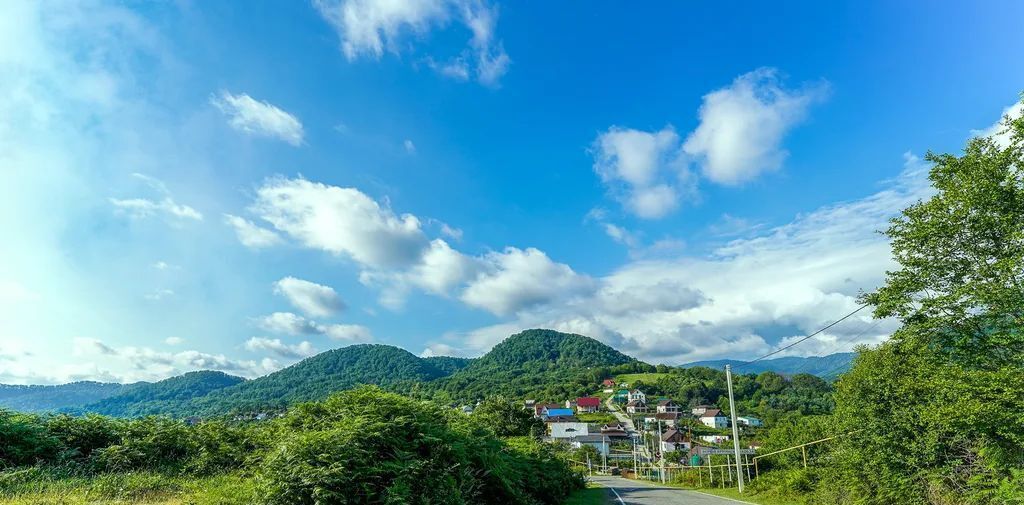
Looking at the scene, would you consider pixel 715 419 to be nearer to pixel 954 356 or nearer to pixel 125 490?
pixel 954 356

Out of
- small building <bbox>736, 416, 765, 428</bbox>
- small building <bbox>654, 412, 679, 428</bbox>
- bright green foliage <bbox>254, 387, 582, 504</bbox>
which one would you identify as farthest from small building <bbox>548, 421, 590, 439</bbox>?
bright green foliage <bbox>254, 387, 582, 504</bbox>

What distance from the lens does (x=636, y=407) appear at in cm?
12550

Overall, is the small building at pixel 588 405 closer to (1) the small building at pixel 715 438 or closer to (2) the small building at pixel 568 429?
(2) the small building at pixel 568 429

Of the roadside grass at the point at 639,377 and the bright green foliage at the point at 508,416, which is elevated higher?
Result: the roadside grass at the point at 639,377

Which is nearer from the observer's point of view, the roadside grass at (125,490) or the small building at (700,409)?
the roadside grass at (125,490)

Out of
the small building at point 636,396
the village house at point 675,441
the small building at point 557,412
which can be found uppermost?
the small building at point 636,396

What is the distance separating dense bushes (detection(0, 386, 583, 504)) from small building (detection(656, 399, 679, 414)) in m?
116

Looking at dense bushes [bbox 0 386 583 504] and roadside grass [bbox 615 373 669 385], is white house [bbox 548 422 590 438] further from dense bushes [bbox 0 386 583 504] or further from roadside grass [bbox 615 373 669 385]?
dense bushes [bbox 0 386 583 504]

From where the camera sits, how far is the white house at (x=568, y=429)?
300 ft

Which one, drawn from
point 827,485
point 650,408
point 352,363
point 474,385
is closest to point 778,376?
point 650,408

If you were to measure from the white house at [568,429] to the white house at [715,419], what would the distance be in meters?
36.8

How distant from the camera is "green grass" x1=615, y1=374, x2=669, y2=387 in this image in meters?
156

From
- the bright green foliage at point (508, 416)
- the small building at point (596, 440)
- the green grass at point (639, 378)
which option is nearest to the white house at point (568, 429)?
the small building at point (596, 440)

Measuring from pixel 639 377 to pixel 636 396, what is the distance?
103 feet
